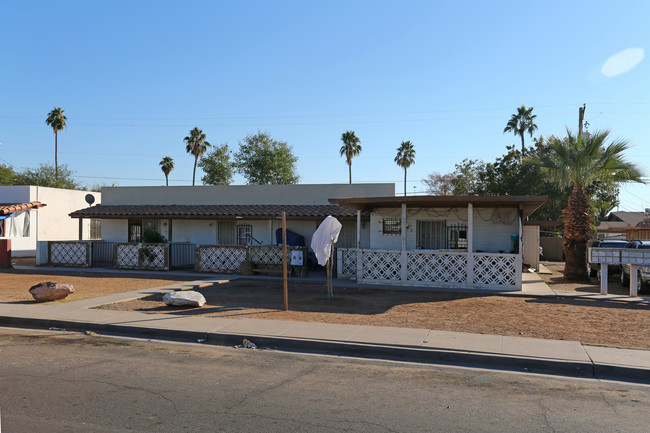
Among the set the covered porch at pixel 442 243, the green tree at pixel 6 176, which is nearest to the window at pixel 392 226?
the covered porch at pixel 442 243

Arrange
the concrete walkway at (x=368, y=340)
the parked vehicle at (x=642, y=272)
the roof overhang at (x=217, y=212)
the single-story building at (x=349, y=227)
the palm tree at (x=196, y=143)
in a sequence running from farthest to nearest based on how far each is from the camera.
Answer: the palm tree at (x=196, y=143), the roof overhang at (x=217, y=212), the single-story building at (x=349, y=227), the parked vehicle at (x=642, y=272), the concrete walkway at (x=368, y=340)

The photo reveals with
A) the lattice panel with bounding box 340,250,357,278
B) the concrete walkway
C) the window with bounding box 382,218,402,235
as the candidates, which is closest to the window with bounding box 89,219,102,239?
the lattice panel with bounding box 340,250,357,278

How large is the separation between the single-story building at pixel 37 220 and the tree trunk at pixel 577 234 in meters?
24.4

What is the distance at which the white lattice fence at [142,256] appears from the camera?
22.3 metres

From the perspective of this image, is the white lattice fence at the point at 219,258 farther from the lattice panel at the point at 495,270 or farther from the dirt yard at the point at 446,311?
the lattice panel at the point at 495,270

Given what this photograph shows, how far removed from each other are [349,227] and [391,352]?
580 inches

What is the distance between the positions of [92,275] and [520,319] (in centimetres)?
1657

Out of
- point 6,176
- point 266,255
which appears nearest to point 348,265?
point 266,255

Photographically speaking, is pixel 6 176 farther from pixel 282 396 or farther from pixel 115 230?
pixel 282 396

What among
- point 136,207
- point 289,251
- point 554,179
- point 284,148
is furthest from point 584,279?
point 284,148

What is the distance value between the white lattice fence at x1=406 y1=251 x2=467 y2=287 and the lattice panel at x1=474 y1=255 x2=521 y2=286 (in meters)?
0.44

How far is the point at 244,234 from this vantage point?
2466 centimetres

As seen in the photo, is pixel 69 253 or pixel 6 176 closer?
pixel 69 253

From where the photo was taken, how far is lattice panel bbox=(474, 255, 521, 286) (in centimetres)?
1620
